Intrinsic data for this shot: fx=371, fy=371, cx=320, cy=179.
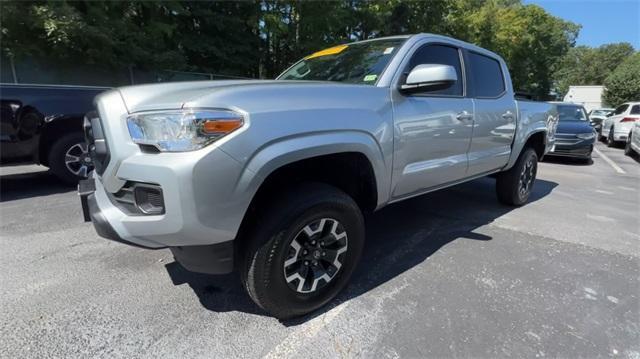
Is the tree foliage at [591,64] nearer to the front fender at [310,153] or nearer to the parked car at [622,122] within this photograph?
the parked car at [622,122]

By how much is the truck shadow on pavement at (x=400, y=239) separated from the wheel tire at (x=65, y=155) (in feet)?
9.83

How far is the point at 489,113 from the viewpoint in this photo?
3.78 m

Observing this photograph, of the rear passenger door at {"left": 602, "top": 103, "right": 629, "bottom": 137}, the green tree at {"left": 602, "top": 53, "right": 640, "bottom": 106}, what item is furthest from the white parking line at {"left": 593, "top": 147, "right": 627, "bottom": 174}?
the green tree at {"left": 602, "top": 53, "right": 640, "bottom": 106}

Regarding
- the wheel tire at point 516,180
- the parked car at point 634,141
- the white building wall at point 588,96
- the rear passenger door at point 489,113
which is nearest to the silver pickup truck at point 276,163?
the rear passenger door at point 489,113

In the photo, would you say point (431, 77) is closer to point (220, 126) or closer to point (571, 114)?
point (220, 126)

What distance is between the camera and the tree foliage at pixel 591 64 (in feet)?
280

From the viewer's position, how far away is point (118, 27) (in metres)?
9.68

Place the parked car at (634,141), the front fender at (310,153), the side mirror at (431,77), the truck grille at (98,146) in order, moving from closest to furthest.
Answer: the front fender at (310,153) < the truck grille at (98,146) < the side mirror at (431,77) < the parked car at (634,141)

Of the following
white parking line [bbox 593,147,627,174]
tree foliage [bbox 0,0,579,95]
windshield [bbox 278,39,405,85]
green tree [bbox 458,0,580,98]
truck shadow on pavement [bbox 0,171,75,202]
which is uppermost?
green tree [bbox 458,0,580,98]

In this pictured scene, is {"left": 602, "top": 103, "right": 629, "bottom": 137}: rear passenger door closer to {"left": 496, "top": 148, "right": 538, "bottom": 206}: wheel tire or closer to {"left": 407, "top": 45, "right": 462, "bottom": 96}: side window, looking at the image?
{"left": 496, "top": 148, "right": 538, "bottom": 206}: wheel tire

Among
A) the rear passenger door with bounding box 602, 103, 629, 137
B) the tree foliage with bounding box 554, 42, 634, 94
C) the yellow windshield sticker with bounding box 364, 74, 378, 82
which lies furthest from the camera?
the tree foliage with bounding box 554, 42, 634, 94

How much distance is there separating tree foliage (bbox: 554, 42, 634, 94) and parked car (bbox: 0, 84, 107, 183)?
3816 inches

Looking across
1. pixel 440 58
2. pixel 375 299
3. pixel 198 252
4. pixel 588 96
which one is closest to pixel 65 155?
pixel 198 252

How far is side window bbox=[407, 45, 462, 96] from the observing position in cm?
308
